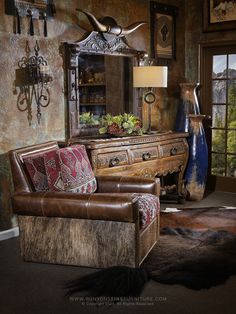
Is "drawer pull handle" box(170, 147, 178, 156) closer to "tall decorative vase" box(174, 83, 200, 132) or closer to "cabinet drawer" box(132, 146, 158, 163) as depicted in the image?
"cabinet drawer" box(132, 146, 158, 163)

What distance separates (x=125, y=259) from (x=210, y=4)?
3671mm

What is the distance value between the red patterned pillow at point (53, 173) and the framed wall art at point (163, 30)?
251 cm

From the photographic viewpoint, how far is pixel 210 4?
Result: 224 inches

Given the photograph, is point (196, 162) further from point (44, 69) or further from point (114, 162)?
point (44, 69)

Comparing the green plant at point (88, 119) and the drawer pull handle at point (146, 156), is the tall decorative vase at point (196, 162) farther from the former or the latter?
the green plant at point (88, 119)

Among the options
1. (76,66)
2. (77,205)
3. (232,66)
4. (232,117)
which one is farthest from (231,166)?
(77,205)

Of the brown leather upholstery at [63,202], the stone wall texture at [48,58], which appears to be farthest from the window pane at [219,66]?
the brown leather upholstery at [63,202]

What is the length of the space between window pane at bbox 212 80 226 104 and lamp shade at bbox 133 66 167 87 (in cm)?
114

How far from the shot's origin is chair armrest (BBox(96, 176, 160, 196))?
12.4ft

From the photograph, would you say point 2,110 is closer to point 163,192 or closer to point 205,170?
point 163,192

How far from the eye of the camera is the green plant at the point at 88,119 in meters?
4.73

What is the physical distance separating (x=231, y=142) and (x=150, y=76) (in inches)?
59.3

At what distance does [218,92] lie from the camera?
19.4 ft

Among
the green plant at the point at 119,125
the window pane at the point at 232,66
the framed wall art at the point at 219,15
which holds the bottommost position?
the green plant at the point at 119,125
